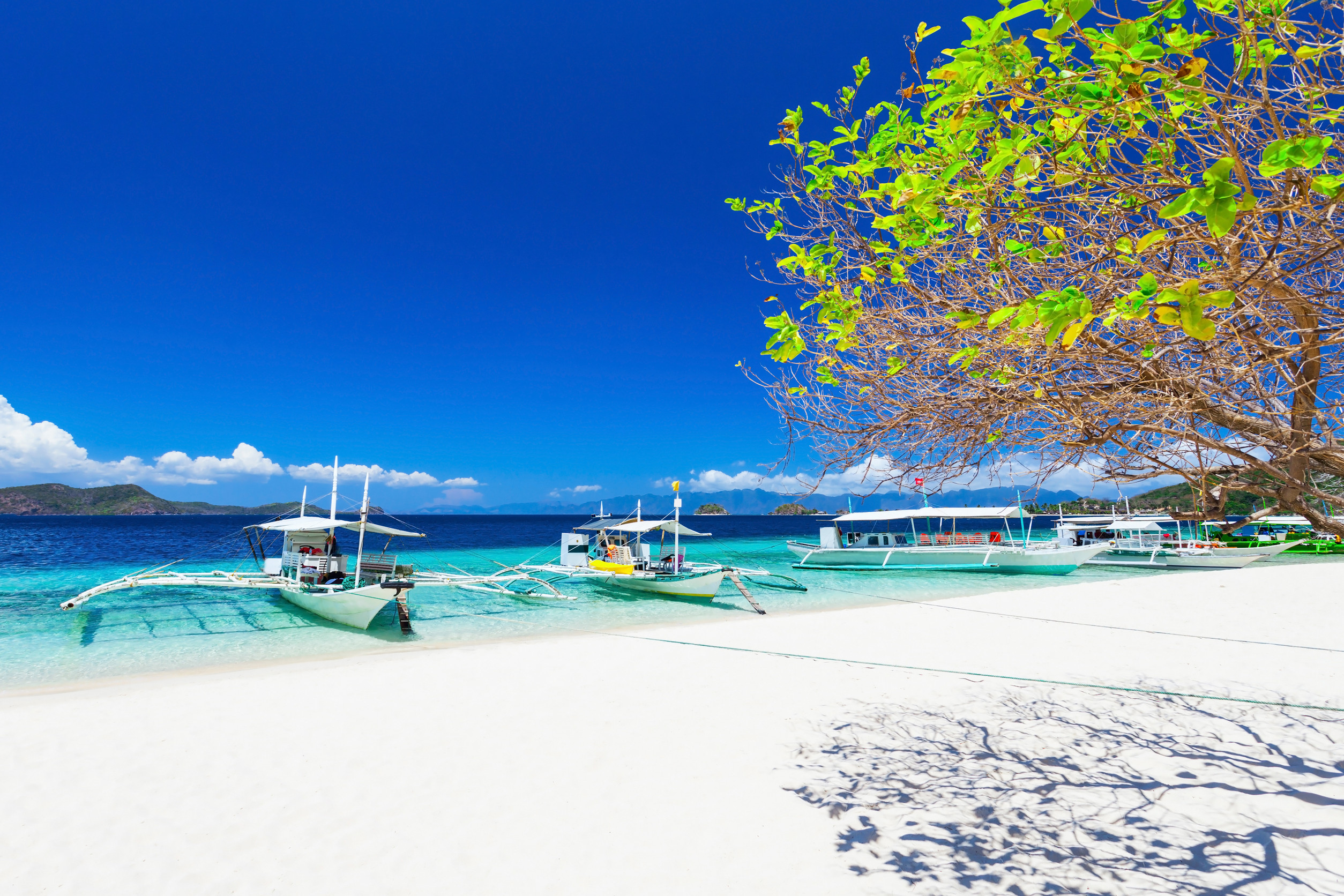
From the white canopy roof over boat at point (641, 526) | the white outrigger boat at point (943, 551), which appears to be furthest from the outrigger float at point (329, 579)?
the white outrigger boat at point (943, 551)

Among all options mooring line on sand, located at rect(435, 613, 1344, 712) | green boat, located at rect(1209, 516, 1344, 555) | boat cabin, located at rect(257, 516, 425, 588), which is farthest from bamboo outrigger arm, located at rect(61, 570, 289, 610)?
green boat, located at rect(1209, 516, 1344, 555)

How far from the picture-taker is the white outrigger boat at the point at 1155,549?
1068 inches

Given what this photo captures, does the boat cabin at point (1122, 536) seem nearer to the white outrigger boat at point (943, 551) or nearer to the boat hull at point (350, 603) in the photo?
the white outrigger boat at point (943, 551)

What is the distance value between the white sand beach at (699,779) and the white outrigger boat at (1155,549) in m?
21.0

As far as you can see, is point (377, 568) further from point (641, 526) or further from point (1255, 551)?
point (1255, 551)

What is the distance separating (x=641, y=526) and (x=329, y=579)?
9.72 meters

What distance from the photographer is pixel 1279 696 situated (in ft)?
22.6

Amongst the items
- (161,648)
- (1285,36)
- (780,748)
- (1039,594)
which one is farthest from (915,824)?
(1039,594)

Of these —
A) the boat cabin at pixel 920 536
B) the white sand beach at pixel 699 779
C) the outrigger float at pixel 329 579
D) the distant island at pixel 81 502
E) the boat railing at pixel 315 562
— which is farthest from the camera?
the distant island at pixel 81 502

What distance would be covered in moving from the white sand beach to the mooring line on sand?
114 millimetres

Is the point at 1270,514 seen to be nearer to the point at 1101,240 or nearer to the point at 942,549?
the point at 1101,240

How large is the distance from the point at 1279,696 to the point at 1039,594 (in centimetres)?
1204

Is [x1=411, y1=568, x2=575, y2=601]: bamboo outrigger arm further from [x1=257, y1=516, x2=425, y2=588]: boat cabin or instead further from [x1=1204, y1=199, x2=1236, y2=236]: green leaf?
[x1=1204, y1=199, x2=1236, y2=236]: green leaf

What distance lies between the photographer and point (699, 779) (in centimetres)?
520
